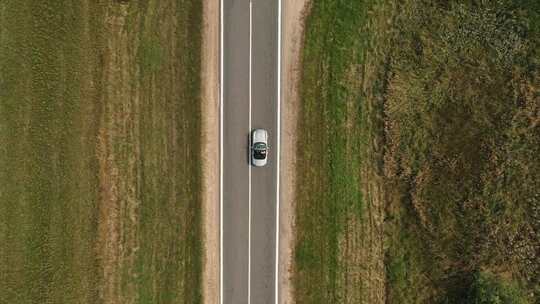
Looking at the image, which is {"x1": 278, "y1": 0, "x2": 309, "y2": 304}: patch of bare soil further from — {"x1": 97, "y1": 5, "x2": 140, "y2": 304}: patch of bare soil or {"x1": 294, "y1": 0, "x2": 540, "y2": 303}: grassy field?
{"x1": 97, "y1": 5, "x2": 140, "y2": 304}: patch of bare soil

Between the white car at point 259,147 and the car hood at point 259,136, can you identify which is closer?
the white car at point 259,147

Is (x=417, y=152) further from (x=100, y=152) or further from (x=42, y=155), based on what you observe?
(x=42, y=155)

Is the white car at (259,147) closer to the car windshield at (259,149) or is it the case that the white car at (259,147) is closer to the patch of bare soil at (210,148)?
the car windshield at (259,149)

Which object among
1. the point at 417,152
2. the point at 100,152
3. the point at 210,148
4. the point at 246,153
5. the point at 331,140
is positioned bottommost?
the point at 246,153

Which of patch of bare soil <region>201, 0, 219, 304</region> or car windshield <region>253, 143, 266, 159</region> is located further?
patch of bare soil <region>201, 0, 219, 304</region>

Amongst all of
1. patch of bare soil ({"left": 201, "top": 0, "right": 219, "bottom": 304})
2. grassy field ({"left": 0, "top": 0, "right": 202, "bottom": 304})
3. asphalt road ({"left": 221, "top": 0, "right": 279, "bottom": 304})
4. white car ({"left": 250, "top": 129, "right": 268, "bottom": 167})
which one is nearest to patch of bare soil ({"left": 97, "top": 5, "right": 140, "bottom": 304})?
grassy field ({"left": 0, "top": 0, "right": 202, "bottom": 304})

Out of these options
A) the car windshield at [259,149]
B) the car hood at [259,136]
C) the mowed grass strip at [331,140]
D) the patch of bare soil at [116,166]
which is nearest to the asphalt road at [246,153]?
the car hood at [259,136]

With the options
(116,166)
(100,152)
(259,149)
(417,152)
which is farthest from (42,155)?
(417,152)
